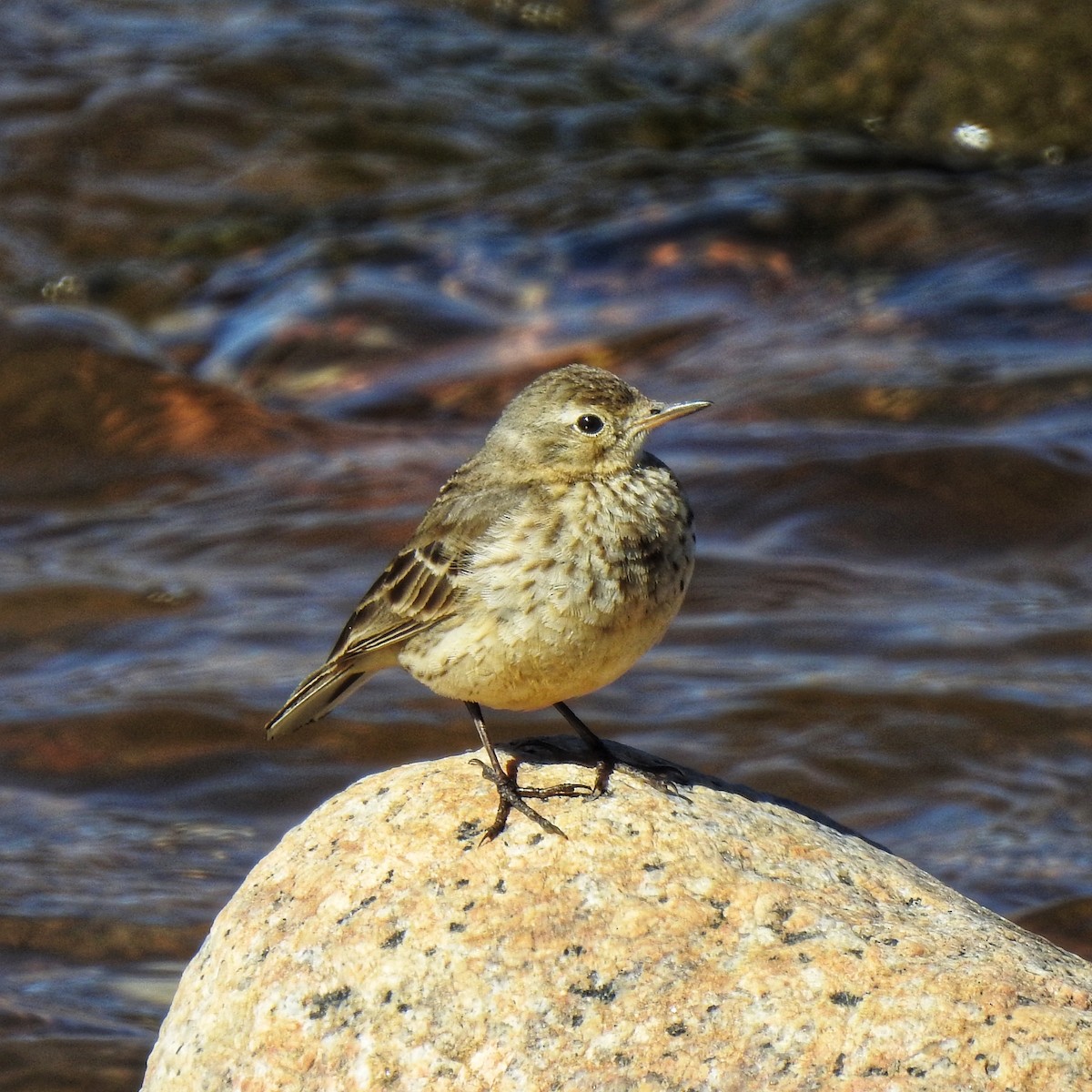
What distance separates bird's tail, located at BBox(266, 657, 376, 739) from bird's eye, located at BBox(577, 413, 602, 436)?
1264 millimetres

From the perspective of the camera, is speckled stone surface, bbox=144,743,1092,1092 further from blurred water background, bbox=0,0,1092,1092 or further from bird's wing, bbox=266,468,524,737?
blurred water background, bbox=0,0,1092,1092

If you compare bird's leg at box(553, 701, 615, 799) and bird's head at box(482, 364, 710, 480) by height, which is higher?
bird's head at box(482, 364, 710, 480)

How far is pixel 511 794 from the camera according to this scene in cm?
579

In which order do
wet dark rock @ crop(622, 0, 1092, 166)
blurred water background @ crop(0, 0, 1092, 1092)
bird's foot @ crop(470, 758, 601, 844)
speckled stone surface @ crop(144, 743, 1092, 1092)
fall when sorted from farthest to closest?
wet dark rock @ crop(622, 0, 1092, 166) < blurred water background @ crop(0, 0, 1092, 1092) < bird's foot @ crop(470, 758, 601, 844) < speckled stone surface @ crop(144, 743, 1092, 1092)

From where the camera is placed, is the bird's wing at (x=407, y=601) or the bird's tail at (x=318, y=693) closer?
the bird's wing at (x=407, y=601)

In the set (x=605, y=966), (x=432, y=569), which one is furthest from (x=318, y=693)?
(x=605, y=966)

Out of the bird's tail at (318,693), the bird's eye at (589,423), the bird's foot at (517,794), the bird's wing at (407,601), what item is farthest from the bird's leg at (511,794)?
the bird's eye at (589,423)

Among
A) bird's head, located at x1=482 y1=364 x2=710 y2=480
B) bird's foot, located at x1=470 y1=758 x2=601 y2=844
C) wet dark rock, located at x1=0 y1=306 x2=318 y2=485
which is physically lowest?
wet dark rock, located at x1=0 y1=306 x2=318 y2=485

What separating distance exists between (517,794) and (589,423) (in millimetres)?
1387

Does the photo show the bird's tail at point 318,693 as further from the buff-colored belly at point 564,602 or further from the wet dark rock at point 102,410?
the wet dark rock at point 102,410

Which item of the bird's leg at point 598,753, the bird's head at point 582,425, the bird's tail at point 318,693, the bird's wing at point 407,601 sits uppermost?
the bird's head at point 582,425

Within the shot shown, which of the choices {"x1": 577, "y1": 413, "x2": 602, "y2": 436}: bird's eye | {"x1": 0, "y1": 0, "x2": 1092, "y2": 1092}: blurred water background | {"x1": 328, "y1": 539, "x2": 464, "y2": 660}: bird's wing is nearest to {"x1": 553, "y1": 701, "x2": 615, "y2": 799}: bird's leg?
{"x1": 328, "y1": 539, "x2": 464, "y2": 660}: bird's wing

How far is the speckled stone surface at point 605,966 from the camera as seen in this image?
489 centimetres

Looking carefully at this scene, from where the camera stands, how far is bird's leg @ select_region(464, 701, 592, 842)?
5.65m
